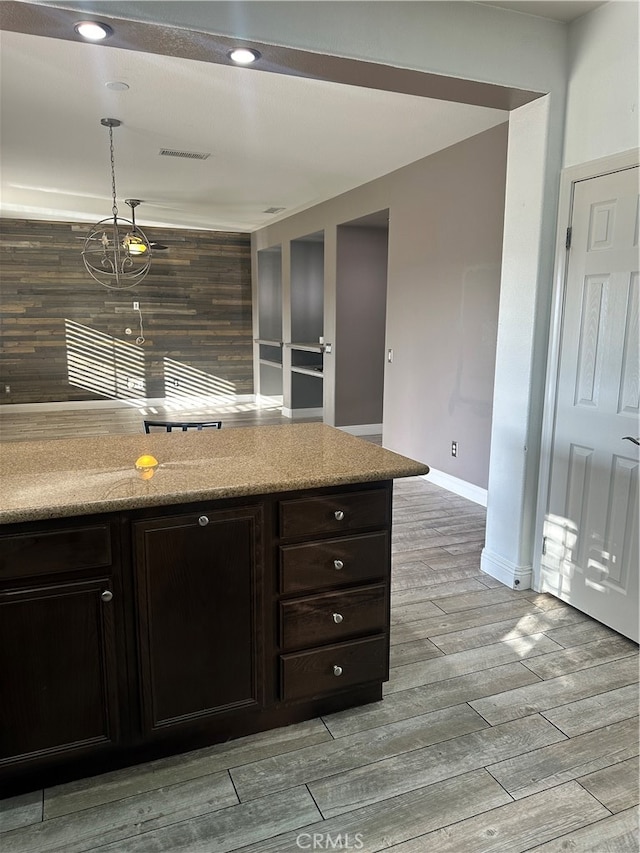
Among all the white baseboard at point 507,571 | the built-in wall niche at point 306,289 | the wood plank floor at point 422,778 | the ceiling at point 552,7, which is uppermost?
the ceiling at point 552,7

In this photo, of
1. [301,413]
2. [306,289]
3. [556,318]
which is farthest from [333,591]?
[306,289]

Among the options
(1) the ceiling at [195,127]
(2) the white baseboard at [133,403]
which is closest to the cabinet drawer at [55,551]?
(1) the ceiling at [195,127]

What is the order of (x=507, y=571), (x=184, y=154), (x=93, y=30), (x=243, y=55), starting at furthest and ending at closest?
(x=184, y=154), (x=507, y=571), (x=243, y=55), (x=93, y=30)

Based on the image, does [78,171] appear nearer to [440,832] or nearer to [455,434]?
[455,434]

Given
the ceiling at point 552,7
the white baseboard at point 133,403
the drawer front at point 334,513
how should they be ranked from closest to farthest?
the drawer front at point 334,513, the ceiling at point 552,7, the white baseboard at point 133,403

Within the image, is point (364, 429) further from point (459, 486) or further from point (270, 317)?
point (270, 317)

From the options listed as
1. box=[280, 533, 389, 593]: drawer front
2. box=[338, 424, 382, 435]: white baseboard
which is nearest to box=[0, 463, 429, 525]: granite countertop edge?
box=[280, 533, 389, 593]: drawer front

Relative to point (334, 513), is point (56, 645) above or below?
below

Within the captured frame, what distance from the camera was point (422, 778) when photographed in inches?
70.2

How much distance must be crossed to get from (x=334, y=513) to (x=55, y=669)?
903mm

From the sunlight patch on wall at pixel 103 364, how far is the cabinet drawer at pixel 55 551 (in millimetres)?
7533

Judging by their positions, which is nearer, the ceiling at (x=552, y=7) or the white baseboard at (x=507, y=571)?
the ceiling at (x=552, y=7)

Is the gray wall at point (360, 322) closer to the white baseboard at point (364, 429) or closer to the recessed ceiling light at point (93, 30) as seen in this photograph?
the white baseboard at point (364, 429)

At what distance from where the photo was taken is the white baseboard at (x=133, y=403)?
327 inches
